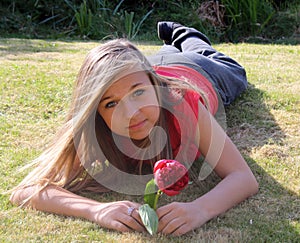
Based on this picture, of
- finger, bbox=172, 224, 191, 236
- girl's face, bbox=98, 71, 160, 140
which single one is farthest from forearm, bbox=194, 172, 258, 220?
girl's face, bbox=98, 71, 160, 140

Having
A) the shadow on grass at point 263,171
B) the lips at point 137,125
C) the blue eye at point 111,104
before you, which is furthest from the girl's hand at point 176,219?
the blue eye at point 111,104

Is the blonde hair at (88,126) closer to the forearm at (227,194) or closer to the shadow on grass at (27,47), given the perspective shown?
the forearm at (227,194)

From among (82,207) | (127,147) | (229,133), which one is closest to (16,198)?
(82,207)

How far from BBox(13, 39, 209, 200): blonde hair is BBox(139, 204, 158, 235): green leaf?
542mm

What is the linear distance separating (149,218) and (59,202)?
1.72ft

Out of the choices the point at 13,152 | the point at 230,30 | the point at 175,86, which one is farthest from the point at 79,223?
the point at 230,30

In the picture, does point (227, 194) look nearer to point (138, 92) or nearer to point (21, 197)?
point (138, 92)

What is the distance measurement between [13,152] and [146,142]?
1019 mm

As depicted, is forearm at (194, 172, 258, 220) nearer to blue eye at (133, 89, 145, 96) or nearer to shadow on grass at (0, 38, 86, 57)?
blue eye at (133, 89, 145, 96)

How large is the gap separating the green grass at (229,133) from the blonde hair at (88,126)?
159 millimetres

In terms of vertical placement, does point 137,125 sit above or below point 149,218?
above

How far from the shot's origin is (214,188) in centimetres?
249

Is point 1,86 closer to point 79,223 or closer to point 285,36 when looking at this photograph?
point 79,223

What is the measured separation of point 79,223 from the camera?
2.38 m
